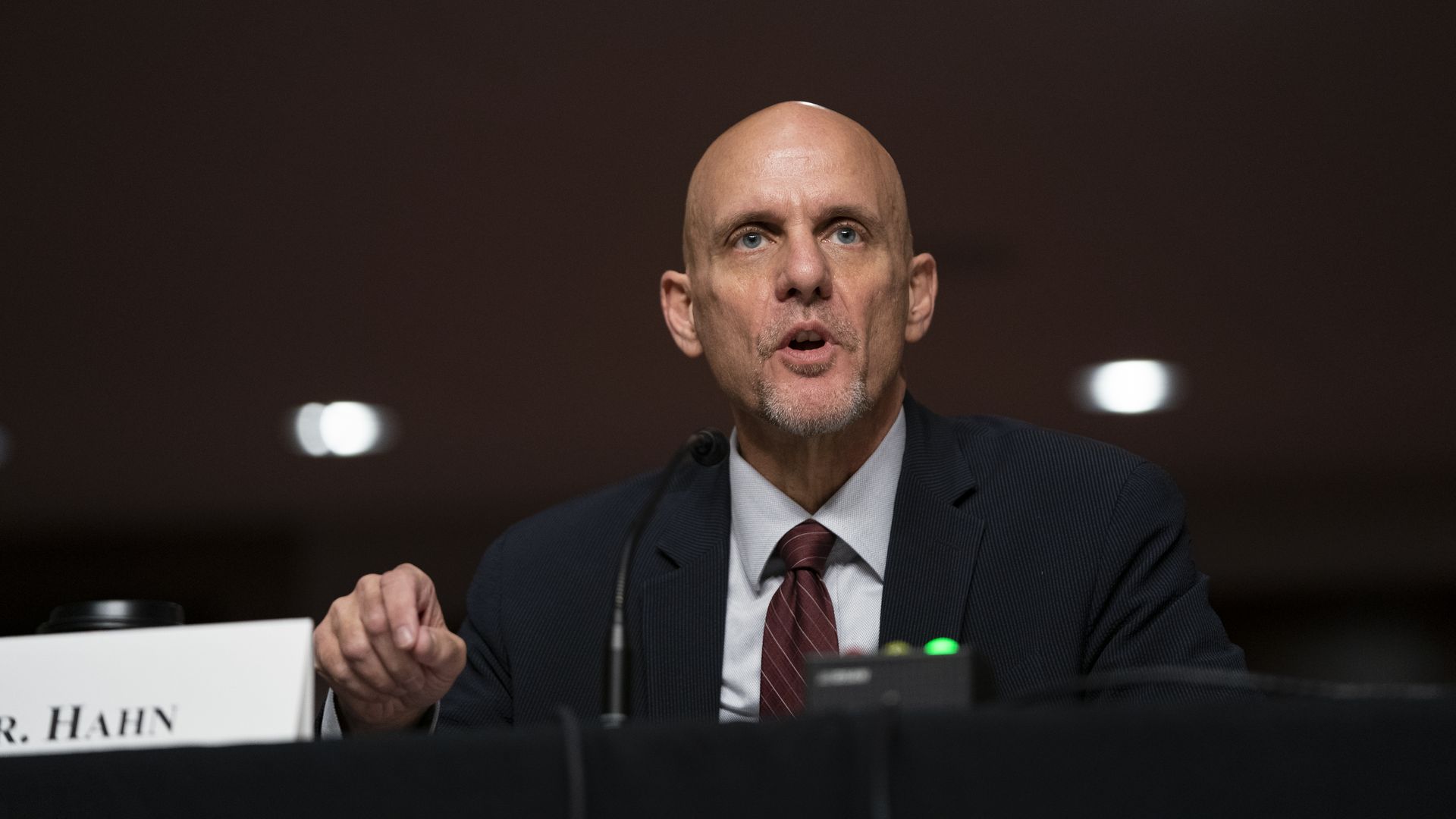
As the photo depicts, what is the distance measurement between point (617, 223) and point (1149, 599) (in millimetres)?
2653

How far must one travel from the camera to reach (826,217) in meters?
1.60

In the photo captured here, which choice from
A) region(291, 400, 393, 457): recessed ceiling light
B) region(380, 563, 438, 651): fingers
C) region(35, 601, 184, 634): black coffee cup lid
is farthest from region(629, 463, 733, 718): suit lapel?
region(291, 400, 393, 457): recessed ceiling light

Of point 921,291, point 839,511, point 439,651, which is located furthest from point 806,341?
point 439,651

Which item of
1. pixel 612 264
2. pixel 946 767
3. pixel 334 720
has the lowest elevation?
pixel 946 767

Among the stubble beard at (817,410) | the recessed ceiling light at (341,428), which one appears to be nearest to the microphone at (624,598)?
the stubble beard at (817,410)

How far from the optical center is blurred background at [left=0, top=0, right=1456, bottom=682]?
3.36 meters

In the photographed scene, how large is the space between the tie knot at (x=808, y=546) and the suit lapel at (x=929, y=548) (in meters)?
0.07

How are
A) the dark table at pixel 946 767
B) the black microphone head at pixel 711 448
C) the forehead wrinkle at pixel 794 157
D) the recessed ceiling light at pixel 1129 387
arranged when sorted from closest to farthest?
the dark table at pixel 946 767
the black microphone head at pixel 711 448
the forehead wrinkle at pixel 794 157
the recessed ceiling light at pixel 1129 387

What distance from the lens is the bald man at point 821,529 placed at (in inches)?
55.9

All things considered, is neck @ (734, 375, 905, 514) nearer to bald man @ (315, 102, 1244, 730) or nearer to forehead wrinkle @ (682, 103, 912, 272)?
bald man @ (315, 102, 1244, 730)

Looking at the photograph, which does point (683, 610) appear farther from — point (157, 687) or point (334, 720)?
point (157, 687)

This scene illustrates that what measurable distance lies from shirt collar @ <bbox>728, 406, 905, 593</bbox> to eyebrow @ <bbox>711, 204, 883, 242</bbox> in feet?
0.79

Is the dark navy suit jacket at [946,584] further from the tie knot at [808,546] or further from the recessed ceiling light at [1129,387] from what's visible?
the recessed ceiling light at [1129,387]

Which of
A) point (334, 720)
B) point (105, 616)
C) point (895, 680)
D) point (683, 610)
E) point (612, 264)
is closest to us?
point (895, 680)
